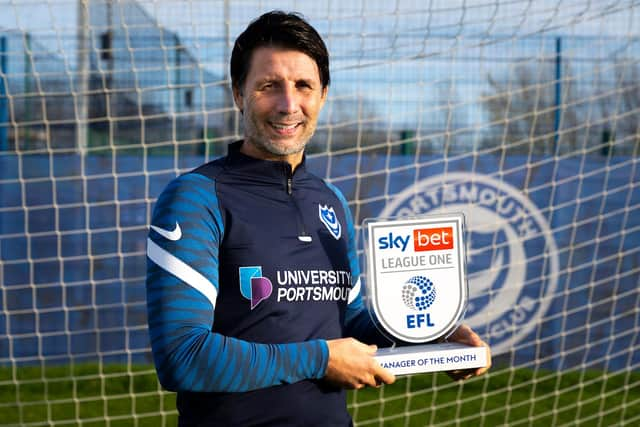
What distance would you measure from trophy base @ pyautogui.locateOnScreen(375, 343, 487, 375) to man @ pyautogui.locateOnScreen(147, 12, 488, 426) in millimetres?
24

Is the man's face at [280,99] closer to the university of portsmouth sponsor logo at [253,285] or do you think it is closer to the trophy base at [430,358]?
the university of portsmouth sponsor logo at [253,285]

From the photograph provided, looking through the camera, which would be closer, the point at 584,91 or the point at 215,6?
the point at 215,6

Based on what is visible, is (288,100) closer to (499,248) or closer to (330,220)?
(330,220)

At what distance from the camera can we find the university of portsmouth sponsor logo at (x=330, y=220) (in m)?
1.40

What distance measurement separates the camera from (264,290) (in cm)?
126

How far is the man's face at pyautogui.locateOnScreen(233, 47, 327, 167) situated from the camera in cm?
129

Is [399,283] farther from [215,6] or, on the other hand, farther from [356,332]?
[215,6]

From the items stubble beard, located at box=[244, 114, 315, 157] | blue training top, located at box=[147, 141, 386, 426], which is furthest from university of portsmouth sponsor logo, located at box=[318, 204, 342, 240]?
stubble beard, located at box=[244, 114, 315, 157]

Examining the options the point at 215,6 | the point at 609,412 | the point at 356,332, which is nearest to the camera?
the point at 356,332

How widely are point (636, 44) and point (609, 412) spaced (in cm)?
204

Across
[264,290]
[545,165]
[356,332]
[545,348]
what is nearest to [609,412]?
[545,348]

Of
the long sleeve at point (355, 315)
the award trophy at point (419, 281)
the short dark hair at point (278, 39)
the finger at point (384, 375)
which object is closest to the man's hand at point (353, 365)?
the finger at point (384, 375)

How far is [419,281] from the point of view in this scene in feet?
4.36

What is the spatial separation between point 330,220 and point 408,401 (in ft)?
10.0
